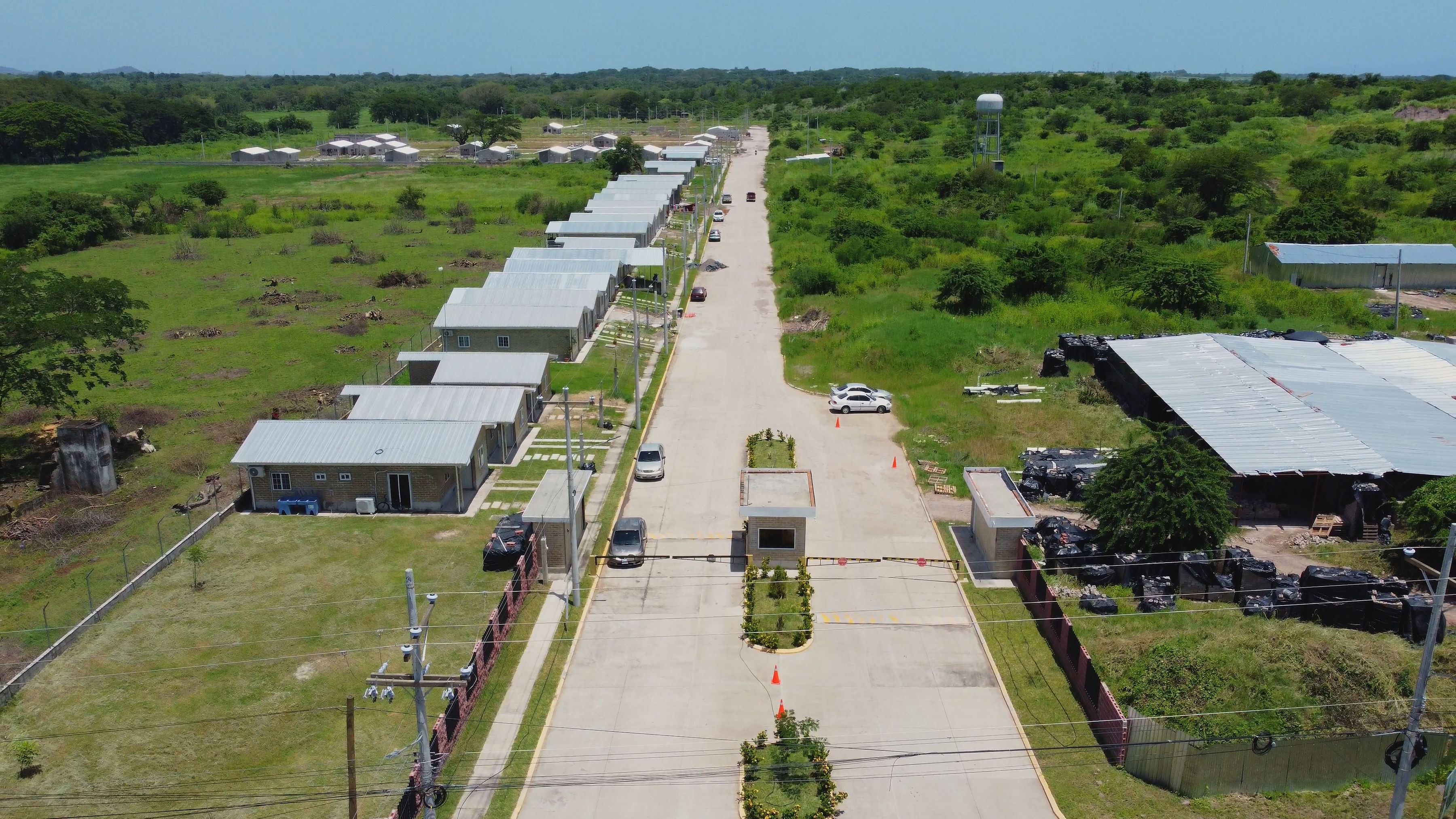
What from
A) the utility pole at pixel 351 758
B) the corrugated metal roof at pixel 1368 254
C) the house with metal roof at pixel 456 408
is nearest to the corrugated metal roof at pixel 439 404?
the house with metal roof at pixel 456 408

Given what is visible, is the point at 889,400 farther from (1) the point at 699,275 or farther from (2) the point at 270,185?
(2) the point at 270,185

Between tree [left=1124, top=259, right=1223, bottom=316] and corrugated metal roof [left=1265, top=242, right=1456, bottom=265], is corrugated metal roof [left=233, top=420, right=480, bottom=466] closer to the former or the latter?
tree [left=1124, top=259, right=1223, bottom=316]

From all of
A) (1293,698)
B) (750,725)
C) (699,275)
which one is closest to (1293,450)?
(1293,698)

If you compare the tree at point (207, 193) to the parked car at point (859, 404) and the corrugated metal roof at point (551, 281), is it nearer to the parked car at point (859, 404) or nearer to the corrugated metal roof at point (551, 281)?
the corrugated metal roof at point (551, 281)

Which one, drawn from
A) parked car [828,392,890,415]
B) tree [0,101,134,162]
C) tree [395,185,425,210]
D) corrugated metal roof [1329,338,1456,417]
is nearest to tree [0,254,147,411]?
parked car [828,392,890,415]

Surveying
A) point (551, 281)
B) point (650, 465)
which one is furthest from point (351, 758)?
point (551, 281)
